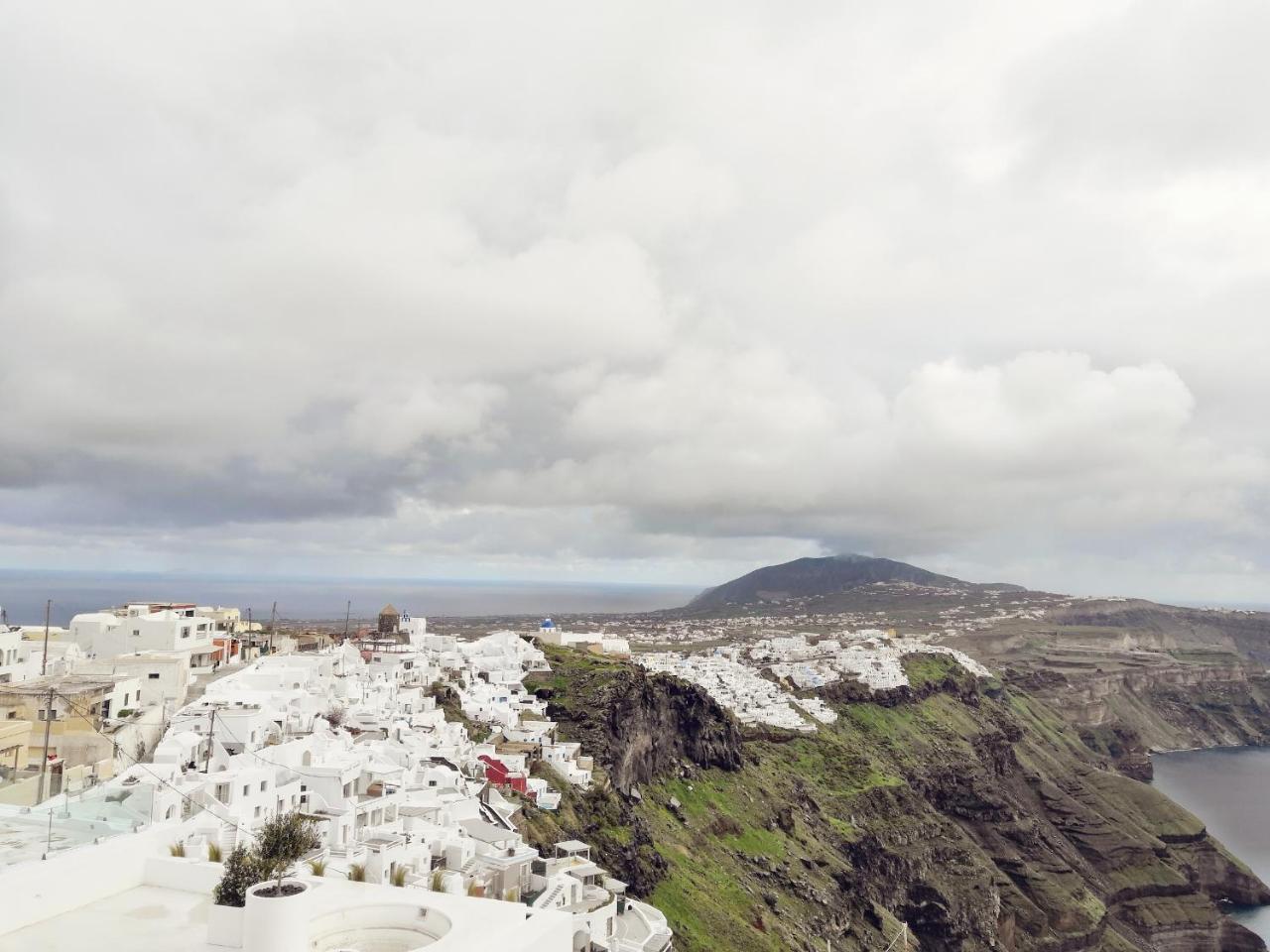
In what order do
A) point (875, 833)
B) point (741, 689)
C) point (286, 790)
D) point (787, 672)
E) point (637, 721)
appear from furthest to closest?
point (787, 672)
point (741, 689)
point (875, 833)
point (637, 721)
point (286, 790)

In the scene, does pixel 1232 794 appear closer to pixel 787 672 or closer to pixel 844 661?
pixel 844 661

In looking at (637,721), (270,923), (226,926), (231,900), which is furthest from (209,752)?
(637,721)

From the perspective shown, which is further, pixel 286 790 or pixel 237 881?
pixel 286 790

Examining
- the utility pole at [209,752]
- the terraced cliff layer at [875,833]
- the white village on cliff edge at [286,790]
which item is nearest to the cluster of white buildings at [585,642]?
the terraced cliff layer at [875,833]

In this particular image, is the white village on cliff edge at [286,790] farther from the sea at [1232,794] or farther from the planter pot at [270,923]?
the sea at [1232,794]

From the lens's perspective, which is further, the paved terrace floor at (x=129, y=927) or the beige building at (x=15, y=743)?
the beige building at (x=15, y=743)

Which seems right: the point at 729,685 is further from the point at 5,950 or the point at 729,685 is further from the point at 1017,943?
the point at 5,950

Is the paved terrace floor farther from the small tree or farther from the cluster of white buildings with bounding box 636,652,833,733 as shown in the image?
the cluster of white buildings with bounding box 636,652,833,733
